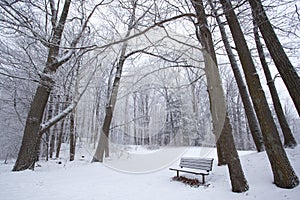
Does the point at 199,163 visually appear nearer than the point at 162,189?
No

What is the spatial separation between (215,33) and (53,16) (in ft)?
20.8

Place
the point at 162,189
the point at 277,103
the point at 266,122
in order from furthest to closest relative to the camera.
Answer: the point at 277,103 → the point at 162,189 → the point at 266,122

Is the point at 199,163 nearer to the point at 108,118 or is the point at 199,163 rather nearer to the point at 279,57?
the point at 279,57

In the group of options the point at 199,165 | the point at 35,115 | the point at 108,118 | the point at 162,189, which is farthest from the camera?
the point at 108,118

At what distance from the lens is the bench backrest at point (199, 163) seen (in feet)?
17.2

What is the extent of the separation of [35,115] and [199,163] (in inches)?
223

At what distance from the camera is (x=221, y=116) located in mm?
4332

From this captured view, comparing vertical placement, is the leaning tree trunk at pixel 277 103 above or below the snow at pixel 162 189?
above

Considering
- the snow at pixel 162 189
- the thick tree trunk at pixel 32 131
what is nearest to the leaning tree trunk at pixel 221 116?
the snow at pixel 162 189

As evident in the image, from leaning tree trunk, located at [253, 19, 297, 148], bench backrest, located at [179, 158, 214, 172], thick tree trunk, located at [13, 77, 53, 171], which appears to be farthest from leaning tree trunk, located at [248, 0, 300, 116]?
thick tree trunk, located at [13, 77, 53, 171]

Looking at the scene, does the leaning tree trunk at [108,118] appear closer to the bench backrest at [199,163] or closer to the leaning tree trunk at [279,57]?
the bench backrest at [199,163]

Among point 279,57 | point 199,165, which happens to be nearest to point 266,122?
point 279,57

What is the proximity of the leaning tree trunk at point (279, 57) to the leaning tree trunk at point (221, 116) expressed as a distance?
130cm

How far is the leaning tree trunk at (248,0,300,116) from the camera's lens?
12.9 ft
